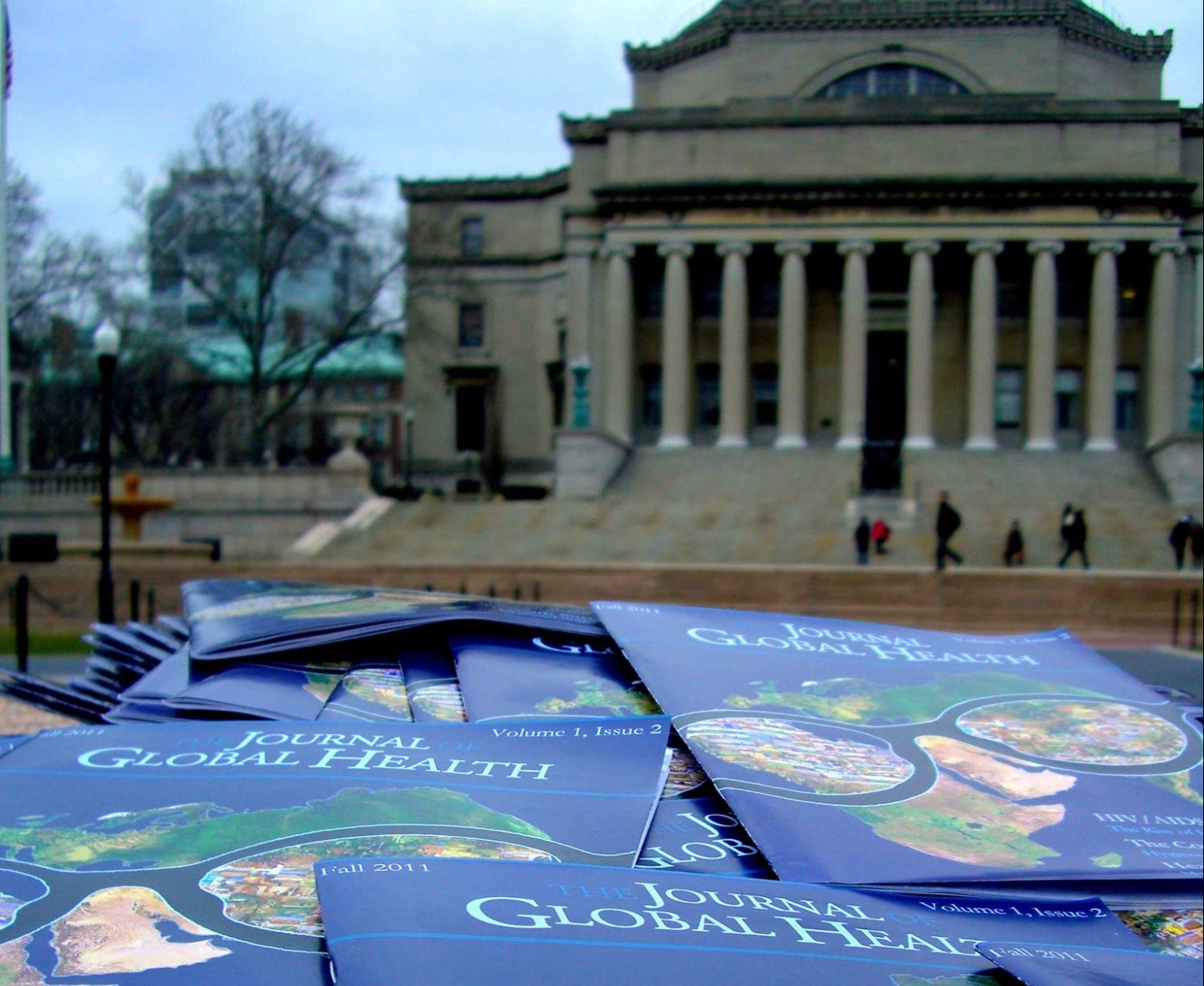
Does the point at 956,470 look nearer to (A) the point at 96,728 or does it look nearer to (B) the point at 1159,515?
(B) the point at 1159,515

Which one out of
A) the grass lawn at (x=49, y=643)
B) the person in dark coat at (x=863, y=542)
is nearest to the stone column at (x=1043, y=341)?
the person in dark coat at (x=863, y=542)

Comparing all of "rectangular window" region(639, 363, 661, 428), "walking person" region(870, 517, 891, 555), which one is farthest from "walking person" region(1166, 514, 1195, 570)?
"rectangular window" region(639, 363, 661, 428)

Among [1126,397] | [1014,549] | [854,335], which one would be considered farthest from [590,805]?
[1126,397]

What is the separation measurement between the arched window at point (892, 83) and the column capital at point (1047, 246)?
886 centimetres

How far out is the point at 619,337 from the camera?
4719 cm

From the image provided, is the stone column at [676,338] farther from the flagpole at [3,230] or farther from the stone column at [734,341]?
the flagpole at [3,230]

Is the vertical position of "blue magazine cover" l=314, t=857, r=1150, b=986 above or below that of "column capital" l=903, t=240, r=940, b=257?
below

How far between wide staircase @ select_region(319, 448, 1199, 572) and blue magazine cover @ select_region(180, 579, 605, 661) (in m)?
20.2

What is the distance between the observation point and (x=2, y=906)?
249cm

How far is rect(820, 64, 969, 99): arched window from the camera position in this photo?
5038cm

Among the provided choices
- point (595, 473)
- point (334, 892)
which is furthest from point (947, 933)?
point (595, 473)

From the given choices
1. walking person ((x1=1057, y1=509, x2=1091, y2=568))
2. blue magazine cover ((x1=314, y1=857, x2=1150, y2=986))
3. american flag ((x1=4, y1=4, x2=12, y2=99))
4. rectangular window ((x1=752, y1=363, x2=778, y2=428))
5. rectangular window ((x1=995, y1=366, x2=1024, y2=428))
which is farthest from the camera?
rectangular window ((x1=752, y1=363, x2=778, y2=428))

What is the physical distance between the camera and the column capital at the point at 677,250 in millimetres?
45906

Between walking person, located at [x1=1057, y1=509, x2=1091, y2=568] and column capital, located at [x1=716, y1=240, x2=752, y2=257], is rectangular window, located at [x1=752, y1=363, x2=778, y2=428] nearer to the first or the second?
column capital, located at [x1=716, y1=240, x2=752, y2=257]
